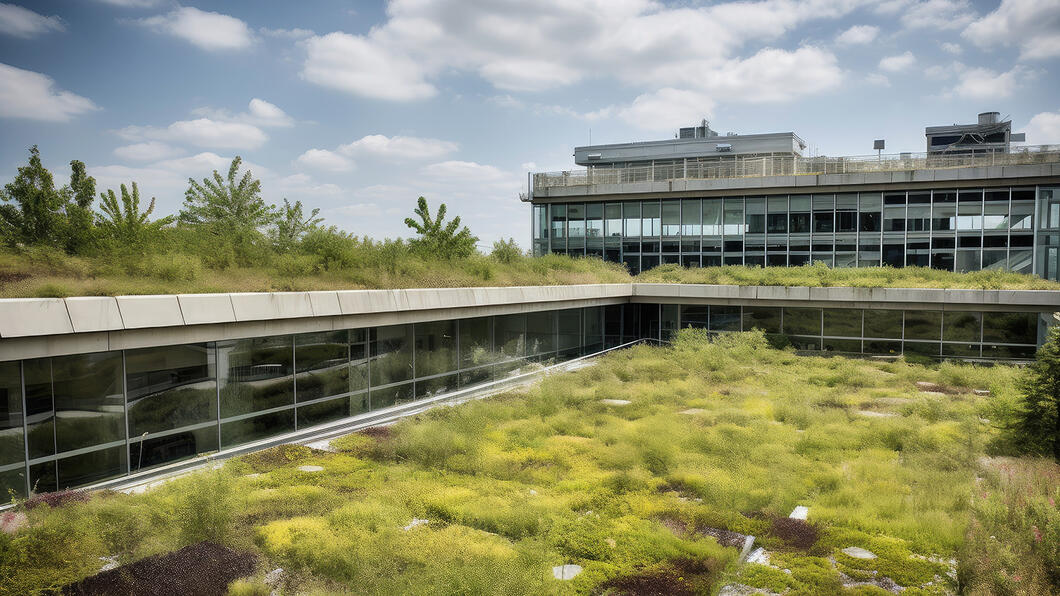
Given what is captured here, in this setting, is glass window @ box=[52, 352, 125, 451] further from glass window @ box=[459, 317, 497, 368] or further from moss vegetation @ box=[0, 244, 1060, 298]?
glass window @ box=[459, 317, 497, 368]

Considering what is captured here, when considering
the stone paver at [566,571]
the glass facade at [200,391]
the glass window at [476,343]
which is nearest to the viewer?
the stone paver at [566,571]

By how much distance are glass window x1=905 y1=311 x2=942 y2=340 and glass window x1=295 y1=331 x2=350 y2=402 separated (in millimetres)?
21901

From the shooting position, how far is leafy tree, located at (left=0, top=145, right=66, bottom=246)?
14.4 meters

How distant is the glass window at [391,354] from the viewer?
1645 centimetres

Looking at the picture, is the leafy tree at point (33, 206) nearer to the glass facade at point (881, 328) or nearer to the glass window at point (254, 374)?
the glass window at point (254, 374)

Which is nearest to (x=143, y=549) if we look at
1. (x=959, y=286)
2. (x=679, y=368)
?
(x=679, y=368)

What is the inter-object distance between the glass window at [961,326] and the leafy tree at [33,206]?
28.7m

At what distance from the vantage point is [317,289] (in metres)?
15.1

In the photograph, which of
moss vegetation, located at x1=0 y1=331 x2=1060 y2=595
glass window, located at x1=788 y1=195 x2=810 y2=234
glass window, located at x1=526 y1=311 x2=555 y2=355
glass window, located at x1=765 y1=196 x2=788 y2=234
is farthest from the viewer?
glass window, located at x1=765 y1=196 x2=788 y2=234

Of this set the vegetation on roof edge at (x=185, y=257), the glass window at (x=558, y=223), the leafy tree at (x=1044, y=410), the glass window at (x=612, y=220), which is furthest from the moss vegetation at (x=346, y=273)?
the leafy tree at (x=1044, y=410)

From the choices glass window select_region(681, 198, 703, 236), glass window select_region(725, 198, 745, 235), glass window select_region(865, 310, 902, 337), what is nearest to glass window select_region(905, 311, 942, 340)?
glass window select_region(865, 310, 902, 337)

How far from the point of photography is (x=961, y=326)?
2484 centimetres

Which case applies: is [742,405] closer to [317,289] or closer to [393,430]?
[393,430]

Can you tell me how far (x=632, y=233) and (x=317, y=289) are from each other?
23645mm
